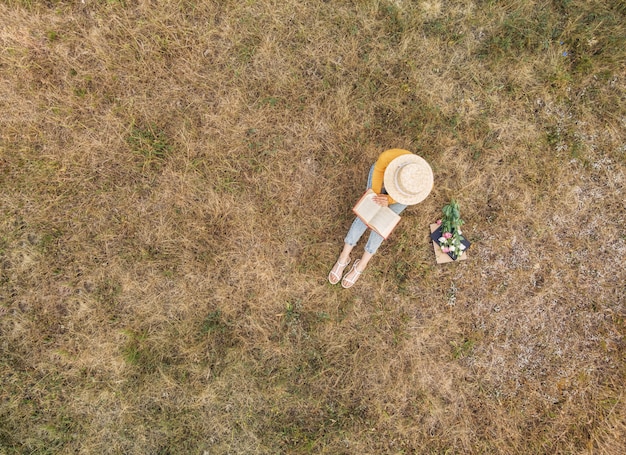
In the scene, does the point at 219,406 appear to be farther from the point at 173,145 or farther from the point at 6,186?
the point at 6,186

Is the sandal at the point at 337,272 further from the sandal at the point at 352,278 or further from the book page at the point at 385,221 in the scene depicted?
the book page at the point at 385,221

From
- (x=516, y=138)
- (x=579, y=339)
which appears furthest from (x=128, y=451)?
(x=516, y=138)

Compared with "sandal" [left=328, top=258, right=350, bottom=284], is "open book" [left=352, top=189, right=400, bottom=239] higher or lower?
higher

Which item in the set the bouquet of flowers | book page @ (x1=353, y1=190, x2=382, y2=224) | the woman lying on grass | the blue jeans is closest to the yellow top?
the woman lying on grass

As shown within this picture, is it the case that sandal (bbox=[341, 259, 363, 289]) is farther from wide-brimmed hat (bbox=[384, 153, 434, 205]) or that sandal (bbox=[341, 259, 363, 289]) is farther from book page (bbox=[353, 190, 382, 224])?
wide-brimmed hat (bbox=[384, 153, 434, 205])

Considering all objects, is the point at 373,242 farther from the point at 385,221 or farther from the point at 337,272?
the point at 337,272

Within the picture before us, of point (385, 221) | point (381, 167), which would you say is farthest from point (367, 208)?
point (381, 167)
